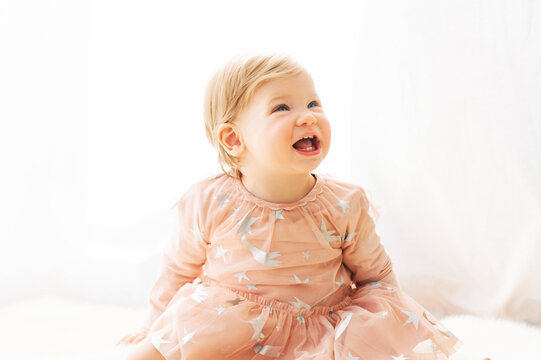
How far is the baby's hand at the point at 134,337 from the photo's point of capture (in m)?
1.23

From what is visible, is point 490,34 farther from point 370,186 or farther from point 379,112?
point 370,186

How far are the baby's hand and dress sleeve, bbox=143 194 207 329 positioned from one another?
14mm

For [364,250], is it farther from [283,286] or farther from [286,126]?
[286,126]

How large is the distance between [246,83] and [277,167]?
0.16 meters

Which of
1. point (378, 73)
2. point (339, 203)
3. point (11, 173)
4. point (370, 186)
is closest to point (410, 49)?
point (378, 73)

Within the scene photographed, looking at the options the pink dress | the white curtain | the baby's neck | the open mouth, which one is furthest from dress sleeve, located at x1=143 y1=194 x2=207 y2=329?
the white curtain

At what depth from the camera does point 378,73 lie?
4.66 feet

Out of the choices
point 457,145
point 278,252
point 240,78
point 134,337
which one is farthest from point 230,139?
point 457,145

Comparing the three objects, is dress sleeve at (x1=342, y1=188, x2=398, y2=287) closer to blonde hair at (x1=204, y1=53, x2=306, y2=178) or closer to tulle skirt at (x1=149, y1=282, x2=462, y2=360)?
tulle skirt at (x1=149, y1=282, x2=462, y2=360)

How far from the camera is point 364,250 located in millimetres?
1184

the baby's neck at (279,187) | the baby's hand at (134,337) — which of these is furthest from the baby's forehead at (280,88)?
the baby's hand at (134,337)

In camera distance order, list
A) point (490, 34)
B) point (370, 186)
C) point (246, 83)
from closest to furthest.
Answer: point (246, 83)
point (490, 34)
point (370, 186)

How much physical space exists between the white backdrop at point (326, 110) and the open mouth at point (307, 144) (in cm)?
38

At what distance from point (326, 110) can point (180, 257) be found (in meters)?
0.54
